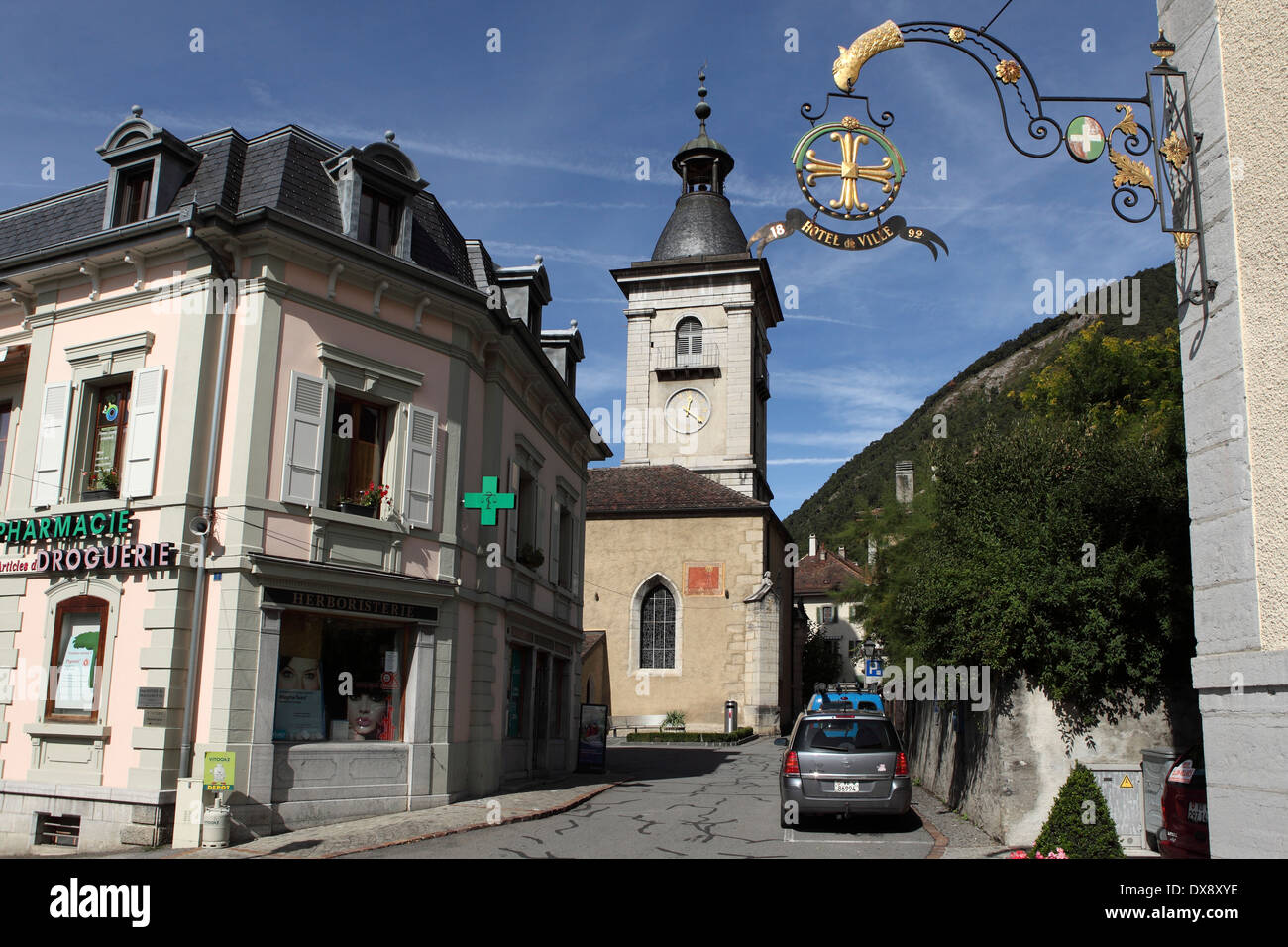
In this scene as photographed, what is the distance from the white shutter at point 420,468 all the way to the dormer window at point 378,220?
2.77 meters

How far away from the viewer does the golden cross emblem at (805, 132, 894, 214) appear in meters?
7.94

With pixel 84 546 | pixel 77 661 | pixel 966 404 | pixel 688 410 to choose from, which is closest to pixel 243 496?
pixel 84 546

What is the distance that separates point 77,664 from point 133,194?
7199mm

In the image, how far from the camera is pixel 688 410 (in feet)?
156

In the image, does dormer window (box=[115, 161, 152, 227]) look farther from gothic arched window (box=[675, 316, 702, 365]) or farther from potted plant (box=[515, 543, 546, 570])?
gothic arched window (box=[675, 316, 702, 365])

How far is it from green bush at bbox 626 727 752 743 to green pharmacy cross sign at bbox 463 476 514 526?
2122 centimetres

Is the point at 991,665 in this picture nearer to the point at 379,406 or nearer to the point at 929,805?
the point at 929,805

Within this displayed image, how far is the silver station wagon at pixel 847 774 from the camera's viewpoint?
12.9m

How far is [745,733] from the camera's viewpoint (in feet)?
121

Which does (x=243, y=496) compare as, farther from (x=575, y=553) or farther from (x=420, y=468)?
(x=575, y=553)

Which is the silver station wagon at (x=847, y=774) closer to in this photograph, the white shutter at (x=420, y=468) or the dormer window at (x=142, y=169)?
the white shutter at (x=420, y=468)

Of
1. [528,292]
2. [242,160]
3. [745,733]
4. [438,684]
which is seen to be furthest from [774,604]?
[242,160]

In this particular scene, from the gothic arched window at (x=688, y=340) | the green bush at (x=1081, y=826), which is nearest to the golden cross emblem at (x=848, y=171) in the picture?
the green bush at (x=1081, y=826)
